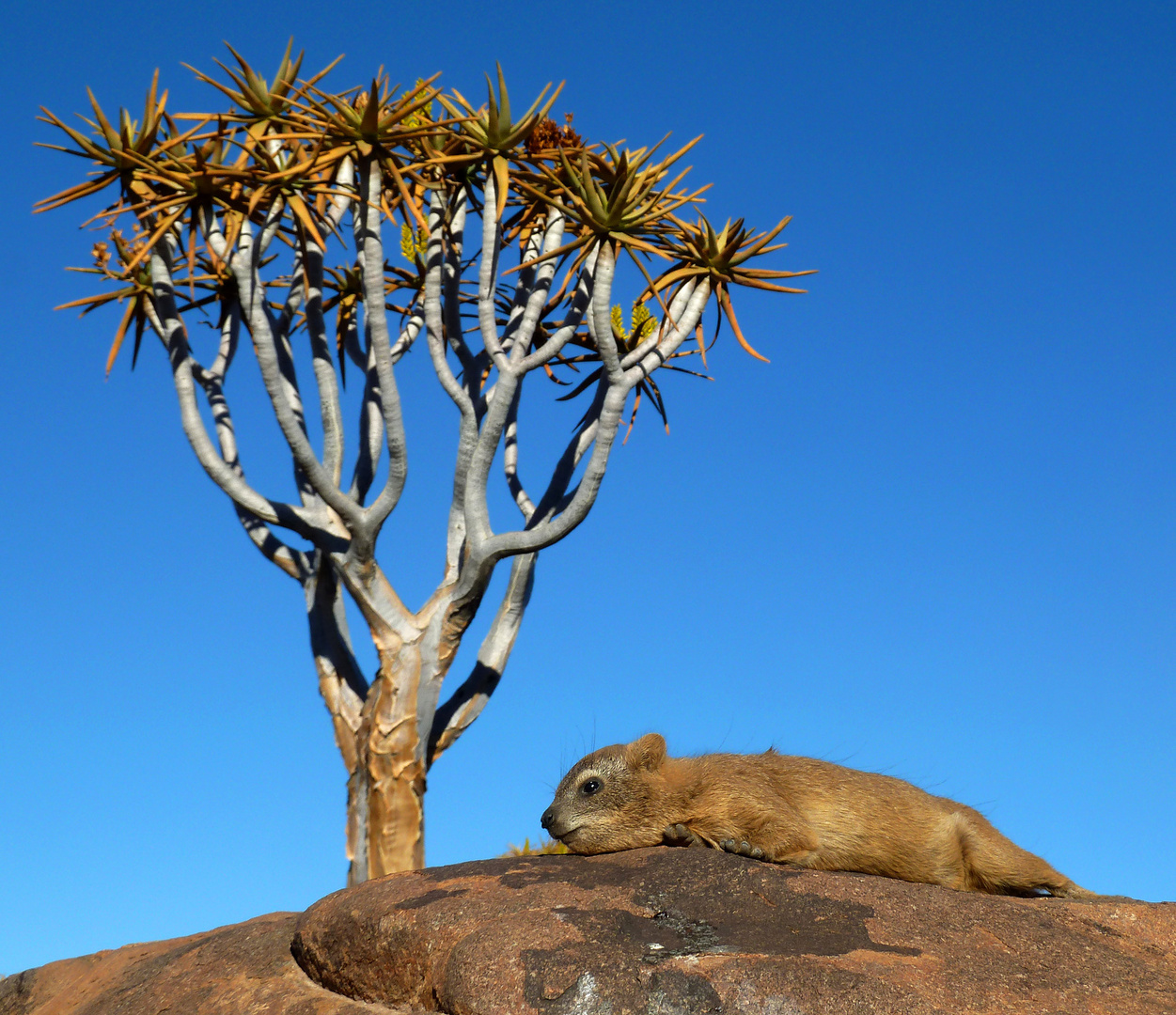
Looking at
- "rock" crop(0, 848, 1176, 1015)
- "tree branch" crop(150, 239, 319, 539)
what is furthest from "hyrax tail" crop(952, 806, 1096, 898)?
"tree branch" crop(150, 239, 319, 539)

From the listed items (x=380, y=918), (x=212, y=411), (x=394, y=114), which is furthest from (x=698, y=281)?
(x=380, y=918)

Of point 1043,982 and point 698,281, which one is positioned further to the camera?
point 698,281

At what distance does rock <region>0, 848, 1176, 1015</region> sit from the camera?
5.60 metres

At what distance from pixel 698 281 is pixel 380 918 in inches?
305

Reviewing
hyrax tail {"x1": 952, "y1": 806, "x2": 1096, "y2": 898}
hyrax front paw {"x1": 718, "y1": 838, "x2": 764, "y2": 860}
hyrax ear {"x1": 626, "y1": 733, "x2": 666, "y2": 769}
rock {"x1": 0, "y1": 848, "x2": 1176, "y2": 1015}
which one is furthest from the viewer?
hyrax tail {"x1": 952, "y1": 806, "x2": 1096, "y2": 898}

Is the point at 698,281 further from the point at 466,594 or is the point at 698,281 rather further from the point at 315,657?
the point at 315,657

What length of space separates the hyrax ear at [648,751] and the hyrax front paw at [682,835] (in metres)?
0.41

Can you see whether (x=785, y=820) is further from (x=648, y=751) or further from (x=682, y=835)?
(x=648, y=751)

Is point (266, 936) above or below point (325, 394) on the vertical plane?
below

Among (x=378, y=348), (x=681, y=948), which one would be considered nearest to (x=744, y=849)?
(x=681, y=948)

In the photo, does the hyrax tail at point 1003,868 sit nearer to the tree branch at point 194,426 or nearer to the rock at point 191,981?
the rock at point 191,981

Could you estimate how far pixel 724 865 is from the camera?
261 inches

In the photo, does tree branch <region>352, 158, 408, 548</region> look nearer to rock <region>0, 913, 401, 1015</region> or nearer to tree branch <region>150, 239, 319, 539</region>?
tree branch <region>150, 239, 319, 539</region>

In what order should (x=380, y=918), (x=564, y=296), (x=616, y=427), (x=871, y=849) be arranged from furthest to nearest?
1. (x=564, y=296)
2. (x=616, y=427)
3. (x=871, y=849)
4. (x=380, y=918)
